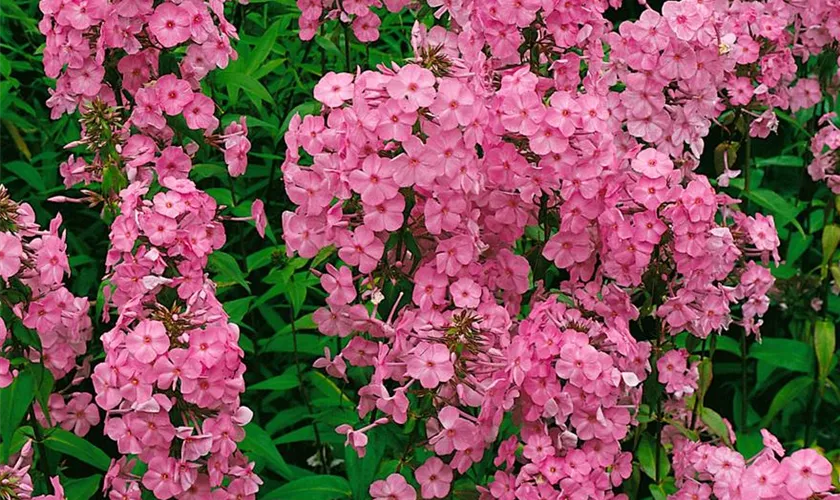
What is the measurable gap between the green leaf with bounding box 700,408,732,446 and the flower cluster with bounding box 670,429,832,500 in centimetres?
30

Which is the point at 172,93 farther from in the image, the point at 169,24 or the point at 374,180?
the point at 374,180

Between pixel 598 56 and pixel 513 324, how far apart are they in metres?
0.80

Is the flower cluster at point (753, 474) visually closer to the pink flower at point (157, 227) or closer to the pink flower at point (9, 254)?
the pink flower at point (157, 227)

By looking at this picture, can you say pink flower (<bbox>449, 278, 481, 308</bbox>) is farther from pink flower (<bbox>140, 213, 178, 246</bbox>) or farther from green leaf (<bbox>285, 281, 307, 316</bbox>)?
green leaf (<bbox>285, 281, 307, 316</bbox>)

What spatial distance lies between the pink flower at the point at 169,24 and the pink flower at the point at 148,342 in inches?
32.9

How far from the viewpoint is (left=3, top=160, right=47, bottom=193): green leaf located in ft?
12.8

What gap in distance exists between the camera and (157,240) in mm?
2549

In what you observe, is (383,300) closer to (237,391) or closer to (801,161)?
(237,391)

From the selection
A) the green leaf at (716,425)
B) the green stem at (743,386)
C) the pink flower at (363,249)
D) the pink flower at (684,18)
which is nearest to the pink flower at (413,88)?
the pink flower at (363,249)

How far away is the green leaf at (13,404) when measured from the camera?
8.89 feet

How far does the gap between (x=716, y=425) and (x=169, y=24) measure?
1859 millimetres

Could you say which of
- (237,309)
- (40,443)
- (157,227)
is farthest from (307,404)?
(157,227)

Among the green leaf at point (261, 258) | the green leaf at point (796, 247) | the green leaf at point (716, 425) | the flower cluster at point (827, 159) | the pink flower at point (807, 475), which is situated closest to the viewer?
the pink flower at point (807, 475)

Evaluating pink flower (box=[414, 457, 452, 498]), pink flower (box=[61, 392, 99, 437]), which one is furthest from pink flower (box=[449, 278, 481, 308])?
pink flower (box=[61, 392, 99, 437])
